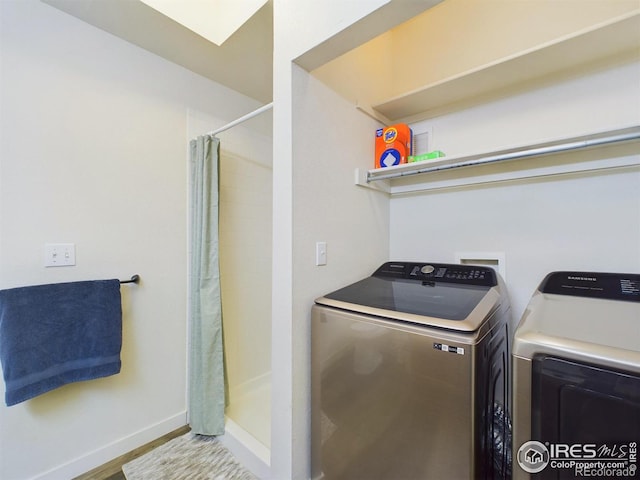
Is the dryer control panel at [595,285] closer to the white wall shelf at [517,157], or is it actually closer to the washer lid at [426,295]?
the washer lid at [426,295]

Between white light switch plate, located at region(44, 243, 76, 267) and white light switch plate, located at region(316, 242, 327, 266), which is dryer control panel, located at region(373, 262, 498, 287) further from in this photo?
white light switch plate, located at region(44, 243, 76, 267)

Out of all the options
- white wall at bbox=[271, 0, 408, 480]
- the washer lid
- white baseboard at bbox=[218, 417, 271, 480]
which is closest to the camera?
the washer lid

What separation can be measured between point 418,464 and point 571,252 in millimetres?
1143

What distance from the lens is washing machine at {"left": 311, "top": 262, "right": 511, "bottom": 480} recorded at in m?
0.83

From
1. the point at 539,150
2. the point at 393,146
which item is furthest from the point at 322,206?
the point at 539,150

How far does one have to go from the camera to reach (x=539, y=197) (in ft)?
4.34

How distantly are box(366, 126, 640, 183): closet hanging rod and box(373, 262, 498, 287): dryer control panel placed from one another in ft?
1.69

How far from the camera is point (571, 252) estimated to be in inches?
49.0

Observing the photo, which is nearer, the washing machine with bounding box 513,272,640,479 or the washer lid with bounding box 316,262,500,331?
the washing machine with bounding box 513,272,640,479

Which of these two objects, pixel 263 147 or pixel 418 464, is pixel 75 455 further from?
pixel 263 147

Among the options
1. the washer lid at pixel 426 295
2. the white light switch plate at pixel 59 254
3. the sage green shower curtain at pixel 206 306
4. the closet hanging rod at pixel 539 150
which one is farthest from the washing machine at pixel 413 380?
the white light switch plate at pixel 59 254

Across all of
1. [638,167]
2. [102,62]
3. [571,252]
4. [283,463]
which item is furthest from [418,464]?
[102,62]

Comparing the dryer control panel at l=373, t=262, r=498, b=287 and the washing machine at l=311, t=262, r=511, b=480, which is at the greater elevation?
the dryer control panel at l=373, t=262, r=498, b=287

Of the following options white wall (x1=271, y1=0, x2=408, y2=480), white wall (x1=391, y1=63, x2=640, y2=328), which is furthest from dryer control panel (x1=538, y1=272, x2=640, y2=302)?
white wall (x1=271, y1=0, x2=408, y2=480)
